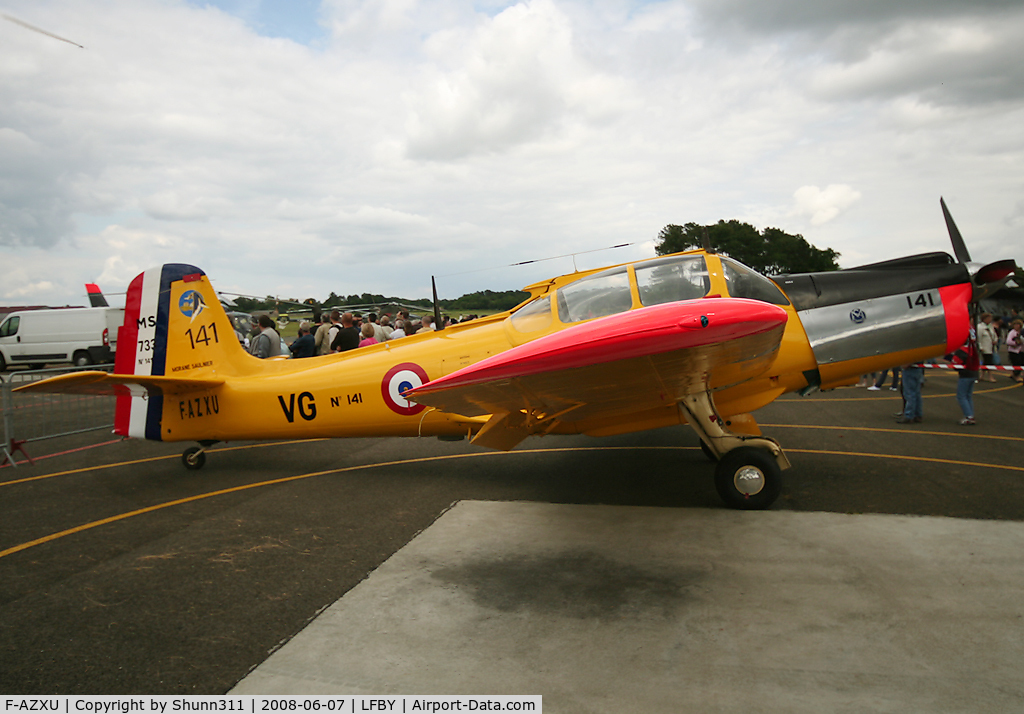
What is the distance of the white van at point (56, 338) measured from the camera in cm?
2245

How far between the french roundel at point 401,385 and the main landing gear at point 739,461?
8.46 feet

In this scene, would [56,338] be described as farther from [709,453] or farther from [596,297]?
[709,453]

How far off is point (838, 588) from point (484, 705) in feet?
7.49

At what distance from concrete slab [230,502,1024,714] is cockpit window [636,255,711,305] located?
1.96 m

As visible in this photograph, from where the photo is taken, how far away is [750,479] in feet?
15.8

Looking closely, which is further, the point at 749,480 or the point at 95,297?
the point at 95,297

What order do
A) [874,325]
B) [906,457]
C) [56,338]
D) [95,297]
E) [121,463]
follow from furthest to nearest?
[95,297] → [56,338] → [121,463] → [906,457] → [874,325]

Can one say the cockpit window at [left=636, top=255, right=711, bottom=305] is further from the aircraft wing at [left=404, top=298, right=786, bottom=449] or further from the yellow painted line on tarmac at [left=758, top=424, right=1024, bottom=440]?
the yellow painted line on tarmac at [left=758, top=424, right=1024, bottom=440]

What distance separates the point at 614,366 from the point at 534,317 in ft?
6.77

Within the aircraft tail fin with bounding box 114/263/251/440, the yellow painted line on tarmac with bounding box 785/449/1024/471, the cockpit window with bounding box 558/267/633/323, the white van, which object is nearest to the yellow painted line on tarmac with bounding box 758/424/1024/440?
the yellow painted line on tarmac with bounding box 785/449/1024/471

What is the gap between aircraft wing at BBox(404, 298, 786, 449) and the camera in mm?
3104

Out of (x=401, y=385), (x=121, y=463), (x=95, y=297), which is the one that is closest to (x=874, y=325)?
(x=401, y=385)

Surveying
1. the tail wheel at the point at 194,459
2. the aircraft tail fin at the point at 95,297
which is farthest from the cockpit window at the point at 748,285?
the aircraft tail fin at the point at 95,297

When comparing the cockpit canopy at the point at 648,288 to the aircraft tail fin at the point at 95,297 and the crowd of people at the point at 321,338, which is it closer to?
the crowd of people at the point at 321,338
